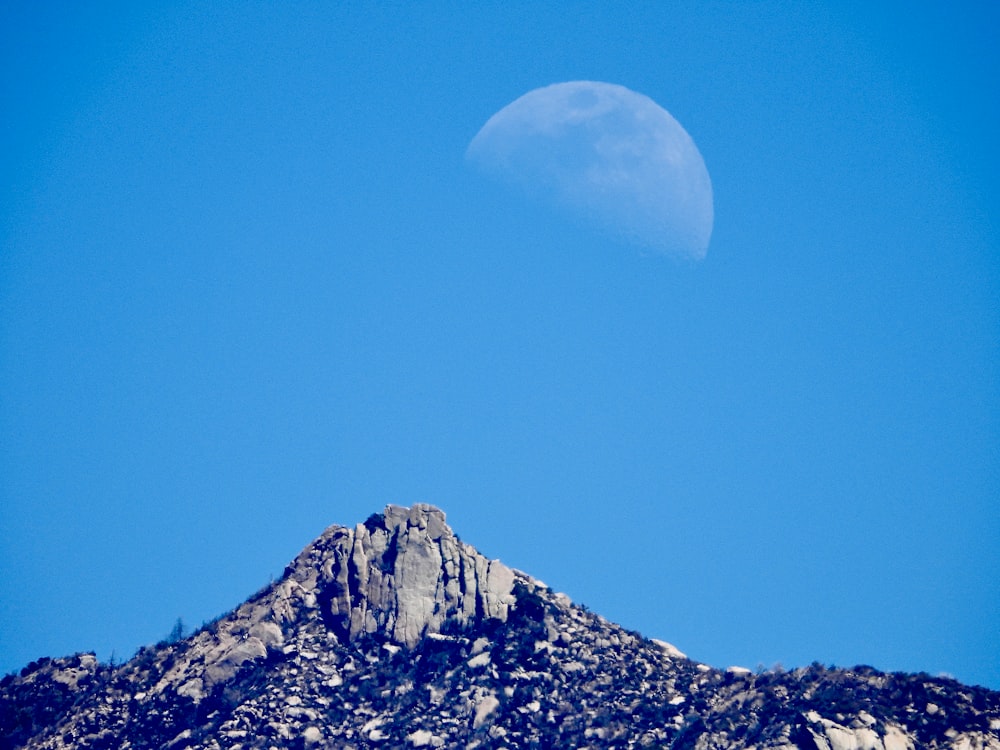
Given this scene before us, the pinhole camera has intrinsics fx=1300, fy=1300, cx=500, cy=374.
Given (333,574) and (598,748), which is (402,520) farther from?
(598,748)

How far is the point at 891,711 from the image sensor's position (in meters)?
107

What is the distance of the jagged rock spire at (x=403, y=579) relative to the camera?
127500mm

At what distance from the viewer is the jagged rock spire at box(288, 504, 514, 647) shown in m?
128

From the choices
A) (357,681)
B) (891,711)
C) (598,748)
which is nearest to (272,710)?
(357,681)

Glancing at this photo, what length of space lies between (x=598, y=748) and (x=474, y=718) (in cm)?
1156

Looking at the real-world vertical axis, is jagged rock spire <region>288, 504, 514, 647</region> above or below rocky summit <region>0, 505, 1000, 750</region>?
above

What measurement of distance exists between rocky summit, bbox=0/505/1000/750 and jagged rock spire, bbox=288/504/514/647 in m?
0.16

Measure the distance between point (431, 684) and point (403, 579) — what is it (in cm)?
1258

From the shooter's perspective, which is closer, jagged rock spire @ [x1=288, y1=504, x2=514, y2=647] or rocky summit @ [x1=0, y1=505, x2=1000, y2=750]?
rocky summit @ [x1=0, y1=505, x2=1000, y2=750]

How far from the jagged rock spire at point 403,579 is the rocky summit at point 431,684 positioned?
0.16 meters

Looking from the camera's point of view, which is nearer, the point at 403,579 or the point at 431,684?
the point at 431,684

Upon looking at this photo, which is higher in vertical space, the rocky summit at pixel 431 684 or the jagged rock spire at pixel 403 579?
the jagged rock spire at pixel 403 579

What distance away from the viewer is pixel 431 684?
394 feet

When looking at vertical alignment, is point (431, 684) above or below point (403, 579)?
below
